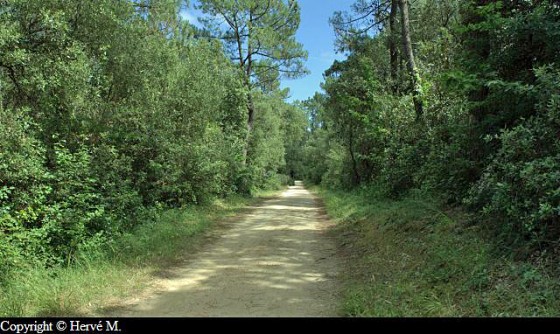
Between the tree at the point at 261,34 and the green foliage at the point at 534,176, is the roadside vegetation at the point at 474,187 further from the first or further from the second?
the tree at the point at 261,34

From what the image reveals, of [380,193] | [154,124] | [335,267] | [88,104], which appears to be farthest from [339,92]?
[335,267]

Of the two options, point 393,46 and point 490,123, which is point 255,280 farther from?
point 393,46

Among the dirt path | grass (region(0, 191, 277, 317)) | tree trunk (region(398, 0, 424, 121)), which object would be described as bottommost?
the dirt path

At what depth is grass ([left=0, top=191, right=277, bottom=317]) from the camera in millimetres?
5469

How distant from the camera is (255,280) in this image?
698cm

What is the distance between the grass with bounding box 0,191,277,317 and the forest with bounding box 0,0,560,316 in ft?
0.21

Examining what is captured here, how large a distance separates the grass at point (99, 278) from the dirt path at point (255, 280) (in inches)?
20.0

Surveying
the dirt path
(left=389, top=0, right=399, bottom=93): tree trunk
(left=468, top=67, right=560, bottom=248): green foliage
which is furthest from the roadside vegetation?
(left=389, top=0, right=399, bottom=93): tree trunk

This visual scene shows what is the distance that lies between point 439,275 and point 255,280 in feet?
9.87

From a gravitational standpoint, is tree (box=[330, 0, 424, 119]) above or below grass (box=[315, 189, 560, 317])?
above

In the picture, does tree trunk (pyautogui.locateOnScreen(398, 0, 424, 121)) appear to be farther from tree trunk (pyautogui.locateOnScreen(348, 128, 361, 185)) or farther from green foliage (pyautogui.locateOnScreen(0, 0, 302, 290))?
tree trunk (pyautogui.locateOnScreen(348, 128, 361, 185))

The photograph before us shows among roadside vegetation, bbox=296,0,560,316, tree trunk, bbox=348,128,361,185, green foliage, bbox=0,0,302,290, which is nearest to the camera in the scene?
roadside vegetation, bbox=296,0,560,316

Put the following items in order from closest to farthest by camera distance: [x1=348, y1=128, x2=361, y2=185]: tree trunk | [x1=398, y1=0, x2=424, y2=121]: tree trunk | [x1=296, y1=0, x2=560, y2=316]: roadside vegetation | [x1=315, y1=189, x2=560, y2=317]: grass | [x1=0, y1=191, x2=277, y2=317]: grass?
[x1=315, y1=189, x2=560, y2=317]: grass < [x1=296, y1=0, x2=560, y2=316]: roadside vegetation < [x1=0, y1=191, x2=277, y2=317]: grass < [x1=398, y1=0, x2=424, y2=121]: tree trunk < [x1=348, y1=128, x2=361, y2=185]: tree trunk

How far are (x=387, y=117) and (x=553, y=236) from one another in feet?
34.7
